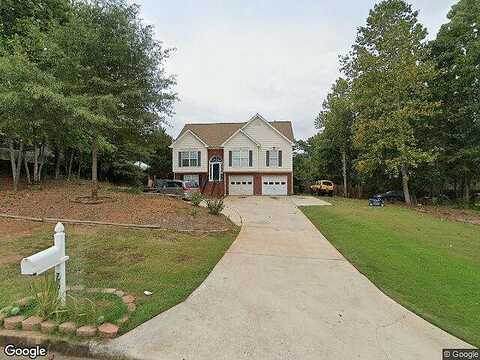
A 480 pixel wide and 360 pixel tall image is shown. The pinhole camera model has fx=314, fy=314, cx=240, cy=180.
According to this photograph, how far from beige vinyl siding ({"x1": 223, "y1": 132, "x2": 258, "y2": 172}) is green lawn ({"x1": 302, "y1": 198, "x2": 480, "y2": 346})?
1581 cm

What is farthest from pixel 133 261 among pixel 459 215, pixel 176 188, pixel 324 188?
pixel 324 188

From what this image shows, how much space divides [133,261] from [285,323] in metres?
3.59

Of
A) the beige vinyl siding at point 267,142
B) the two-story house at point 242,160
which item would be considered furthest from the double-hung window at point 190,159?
the beige vinyl siding at point 267,142

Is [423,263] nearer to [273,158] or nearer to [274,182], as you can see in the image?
[274,182]

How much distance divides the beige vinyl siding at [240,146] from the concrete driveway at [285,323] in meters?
22.6

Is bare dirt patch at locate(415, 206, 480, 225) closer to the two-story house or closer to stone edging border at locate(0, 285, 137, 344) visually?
the two-story house

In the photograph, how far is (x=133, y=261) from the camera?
6301 mm

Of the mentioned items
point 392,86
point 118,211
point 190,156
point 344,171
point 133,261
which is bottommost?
point 133,261

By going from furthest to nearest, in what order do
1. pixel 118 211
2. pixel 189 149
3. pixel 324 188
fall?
pixel 324 188 < pixel 189 149 < pixel 118 211

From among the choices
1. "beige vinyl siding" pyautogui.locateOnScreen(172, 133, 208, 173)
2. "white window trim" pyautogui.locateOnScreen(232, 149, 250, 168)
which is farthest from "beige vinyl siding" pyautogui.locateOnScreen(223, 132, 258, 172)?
"beige vinyl siding" pyautogui.locateOnScreen(172, 133, 208, 173)

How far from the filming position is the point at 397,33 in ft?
72.7

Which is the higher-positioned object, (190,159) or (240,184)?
(190,159)

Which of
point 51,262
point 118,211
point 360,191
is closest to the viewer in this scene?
point 51,262

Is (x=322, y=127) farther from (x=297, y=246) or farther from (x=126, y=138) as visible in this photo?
(x=297, y=246)
